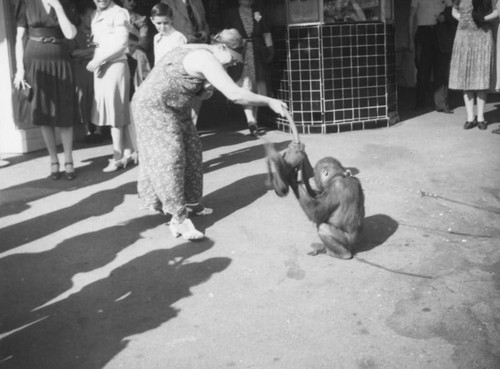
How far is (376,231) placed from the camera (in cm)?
593

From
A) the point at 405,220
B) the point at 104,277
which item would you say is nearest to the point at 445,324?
the point at 405,220

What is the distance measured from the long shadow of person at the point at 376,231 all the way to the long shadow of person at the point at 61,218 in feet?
7.77

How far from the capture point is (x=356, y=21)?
965 centimetres

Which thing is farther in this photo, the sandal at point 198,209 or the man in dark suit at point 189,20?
the man in dark suit at point 189,20

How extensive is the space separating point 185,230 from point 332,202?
4.34 ft

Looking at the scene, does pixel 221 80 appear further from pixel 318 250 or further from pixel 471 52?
pixel 471 52

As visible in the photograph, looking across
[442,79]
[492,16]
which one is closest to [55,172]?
[492,16]

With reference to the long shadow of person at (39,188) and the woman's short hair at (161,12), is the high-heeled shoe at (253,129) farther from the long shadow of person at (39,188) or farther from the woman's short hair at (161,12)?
the woman's short hair at (161,12)

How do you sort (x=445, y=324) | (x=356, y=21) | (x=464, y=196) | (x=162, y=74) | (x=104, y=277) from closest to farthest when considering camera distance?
(x=445, y=324) < (x=104, y=277) < (x=162, y=74) < (x=464, y=196) < (x=356, y=21)

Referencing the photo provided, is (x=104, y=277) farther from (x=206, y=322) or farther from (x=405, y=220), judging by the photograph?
(x=405, y=220)

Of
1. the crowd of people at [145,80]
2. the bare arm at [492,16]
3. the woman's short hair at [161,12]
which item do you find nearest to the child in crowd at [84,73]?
the crowd of people at [145,80]

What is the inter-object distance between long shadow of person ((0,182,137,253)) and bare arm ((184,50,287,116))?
189 centimetres

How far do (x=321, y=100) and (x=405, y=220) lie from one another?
3.86 m

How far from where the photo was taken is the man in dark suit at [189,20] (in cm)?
859
